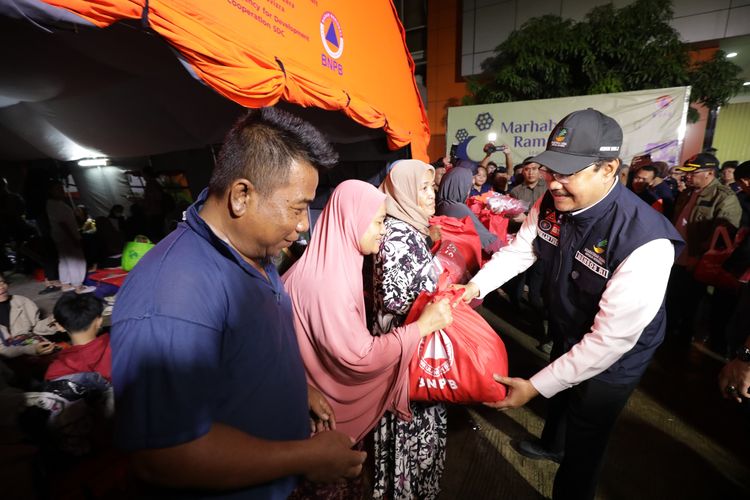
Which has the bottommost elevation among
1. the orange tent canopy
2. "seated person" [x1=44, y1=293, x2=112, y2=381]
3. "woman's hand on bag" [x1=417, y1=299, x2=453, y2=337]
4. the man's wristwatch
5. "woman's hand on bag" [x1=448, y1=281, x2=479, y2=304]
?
"seated person" [x1=44, y1=293, x2=112, y2=381]

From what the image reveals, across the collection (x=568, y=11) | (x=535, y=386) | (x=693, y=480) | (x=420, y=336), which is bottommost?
(x=693, y=480)

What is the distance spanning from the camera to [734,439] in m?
2.47

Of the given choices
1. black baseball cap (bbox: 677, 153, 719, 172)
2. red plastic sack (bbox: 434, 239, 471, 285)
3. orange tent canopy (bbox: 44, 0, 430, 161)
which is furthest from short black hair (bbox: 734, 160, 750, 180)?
orange tent canopy (bbox: 44, 0, 430, 161)

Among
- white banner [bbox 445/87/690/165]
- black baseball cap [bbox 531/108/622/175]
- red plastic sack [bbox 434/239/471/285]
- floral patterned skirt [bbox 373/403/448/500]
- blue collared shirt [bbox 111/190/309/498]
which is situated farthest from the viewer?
white banner [bbox 445/87/690/165]

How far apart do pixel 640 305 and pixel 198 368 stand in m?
1.62

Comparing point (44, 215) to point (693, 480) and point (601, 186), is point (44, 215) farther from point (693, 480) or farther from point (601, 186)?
point (693, 480)

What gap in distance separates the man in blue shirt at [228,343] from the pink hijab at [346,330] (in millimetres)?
288

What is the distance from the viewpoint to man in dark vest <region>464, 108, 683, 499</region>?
1.31 m

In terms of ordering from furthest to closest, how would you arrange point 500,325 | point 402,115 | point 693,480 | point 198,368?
1. point 402,115
2. point 500,325
3. point 693,480
4. point 198,368

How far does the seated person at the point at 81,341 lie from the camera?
79.6 inches

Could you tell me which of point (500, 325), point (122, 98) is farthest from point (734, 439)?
point (122, 98)

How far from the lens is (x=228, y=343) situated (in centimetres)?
80

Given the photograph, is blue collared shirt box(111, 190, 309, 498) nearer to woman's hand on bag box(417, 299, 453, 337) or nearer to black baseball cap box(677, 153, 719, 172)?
woman's hand on bag box(417, 299, 453, 337)

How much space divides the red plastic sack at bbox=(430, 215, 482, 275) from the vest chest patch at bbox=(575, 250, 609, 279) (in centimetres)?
110
